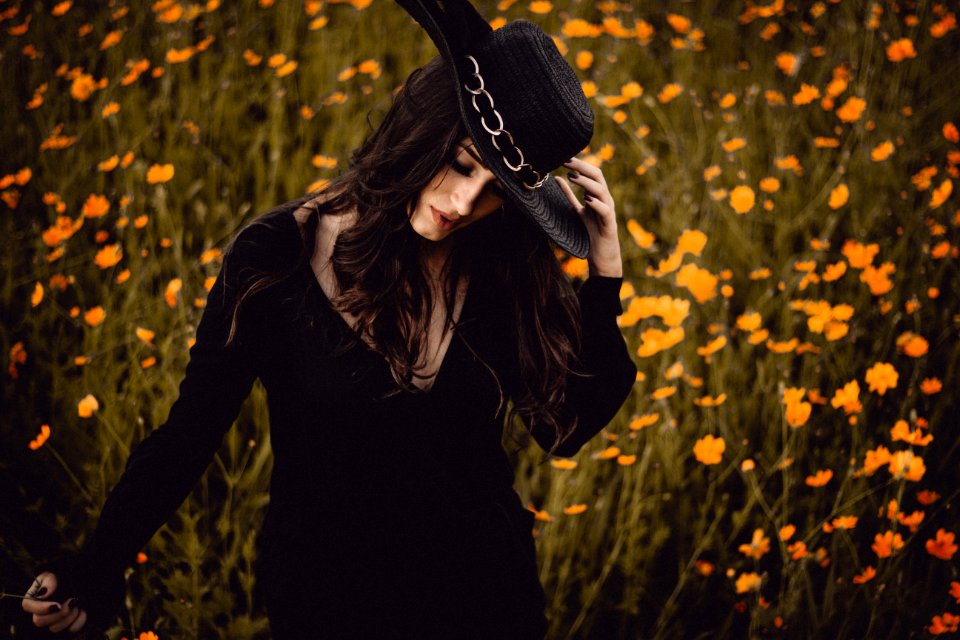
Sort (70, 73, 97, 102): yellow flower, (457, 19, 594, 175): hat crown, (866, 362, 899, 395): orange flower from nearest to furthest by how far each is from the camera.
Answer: (457, 19, 594, 175): hat crown < (866, 362, 899, 395): orange flower < (70, 73, 97, 102): yellow flower

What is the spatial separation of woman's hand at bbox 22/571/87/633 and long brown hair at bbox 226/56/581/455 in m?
0.37

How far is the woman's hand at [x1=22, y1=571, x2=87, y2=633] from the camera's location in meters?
0.83

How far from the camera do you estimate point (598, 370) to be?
4.07 feet

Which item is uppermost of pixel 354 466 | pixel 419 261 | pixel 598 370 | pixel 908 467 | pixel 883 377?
pixel 419 261

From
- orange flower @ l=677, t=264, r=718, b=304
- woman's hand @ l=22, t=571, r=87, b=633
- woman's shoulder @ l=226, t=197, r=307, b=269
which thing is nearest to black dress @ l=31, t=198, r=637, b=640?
woman's shoulder @ l=226, t=197, r=307, b=269

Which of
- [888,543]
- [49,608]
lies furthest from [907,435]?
[49,608]

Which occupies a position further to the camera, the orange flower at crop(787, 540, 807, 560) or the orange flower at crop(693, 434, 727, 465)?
the orange flower at crop(693, 434, 727, 465)

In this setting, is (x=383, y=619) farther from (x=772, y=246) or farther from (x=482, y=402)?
(x=772, y=246)

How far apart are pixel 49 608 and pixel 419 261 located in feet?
2.25

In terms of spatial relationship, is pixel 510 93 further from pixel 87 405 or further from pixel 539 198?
pixel 87 405

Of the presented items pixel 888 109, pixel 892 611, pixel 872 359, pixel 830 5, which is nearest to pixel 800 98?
pixel 888 109

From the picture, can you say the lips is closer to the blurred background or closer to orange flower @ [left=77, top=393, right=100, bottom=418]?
the blurred background

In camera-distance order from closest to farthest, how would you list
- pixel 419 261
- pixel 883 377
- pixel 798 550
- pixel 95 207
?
pixel 419 261
pixel 798 550
pixel 883 377
pixel 95 207

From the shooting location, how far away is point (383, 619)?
44.0 inches
